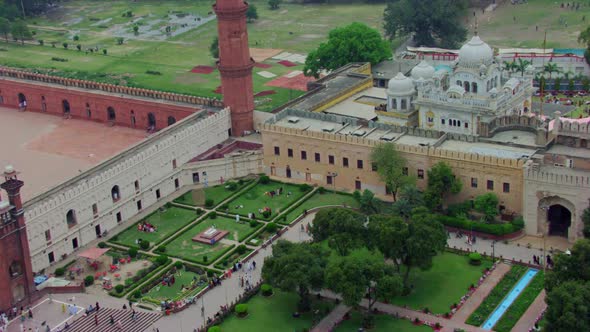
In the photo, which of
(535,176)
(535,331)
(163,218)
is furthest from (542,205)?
(163,218)

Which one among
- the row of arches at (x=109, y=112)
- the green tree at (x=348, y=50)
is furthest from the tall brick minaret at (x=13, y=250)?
the green tree at (x=348, y=50)

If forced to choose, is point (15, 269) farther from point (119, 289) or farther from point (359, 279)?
point (359, 279)

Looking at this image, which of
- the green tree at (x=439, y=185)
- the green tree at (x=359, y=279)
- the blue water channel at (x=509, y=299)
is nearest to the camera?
the green tree at (x=359, y=279)

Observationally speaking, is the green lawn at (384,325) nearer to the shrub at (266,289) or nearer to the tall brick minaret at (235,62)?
the shrub at (266,289)

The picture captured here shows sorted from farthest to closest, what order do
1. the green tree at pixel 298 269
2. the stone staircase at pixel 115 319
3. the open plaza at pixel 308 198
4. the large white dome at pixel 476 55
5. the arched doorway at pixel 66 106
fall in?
the arched doorway at pixel 66 106
the large white dome at pixel 476 55
the stone staircase at pixel 115 319
the open plaza at pixel 308 198
the green tree at pixel 298 269

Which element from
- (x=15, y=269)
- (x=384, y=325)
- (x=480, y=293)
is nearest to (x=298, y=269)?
(x=384, y=325)

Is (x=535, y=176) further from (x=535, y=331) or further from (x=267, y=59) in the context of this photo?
(x=267, y=59)

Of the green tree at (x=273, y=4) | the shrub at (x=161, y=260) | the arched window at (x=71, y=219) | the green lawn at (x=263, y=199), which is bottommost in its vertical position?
the shrub at (x=161, y=260)
